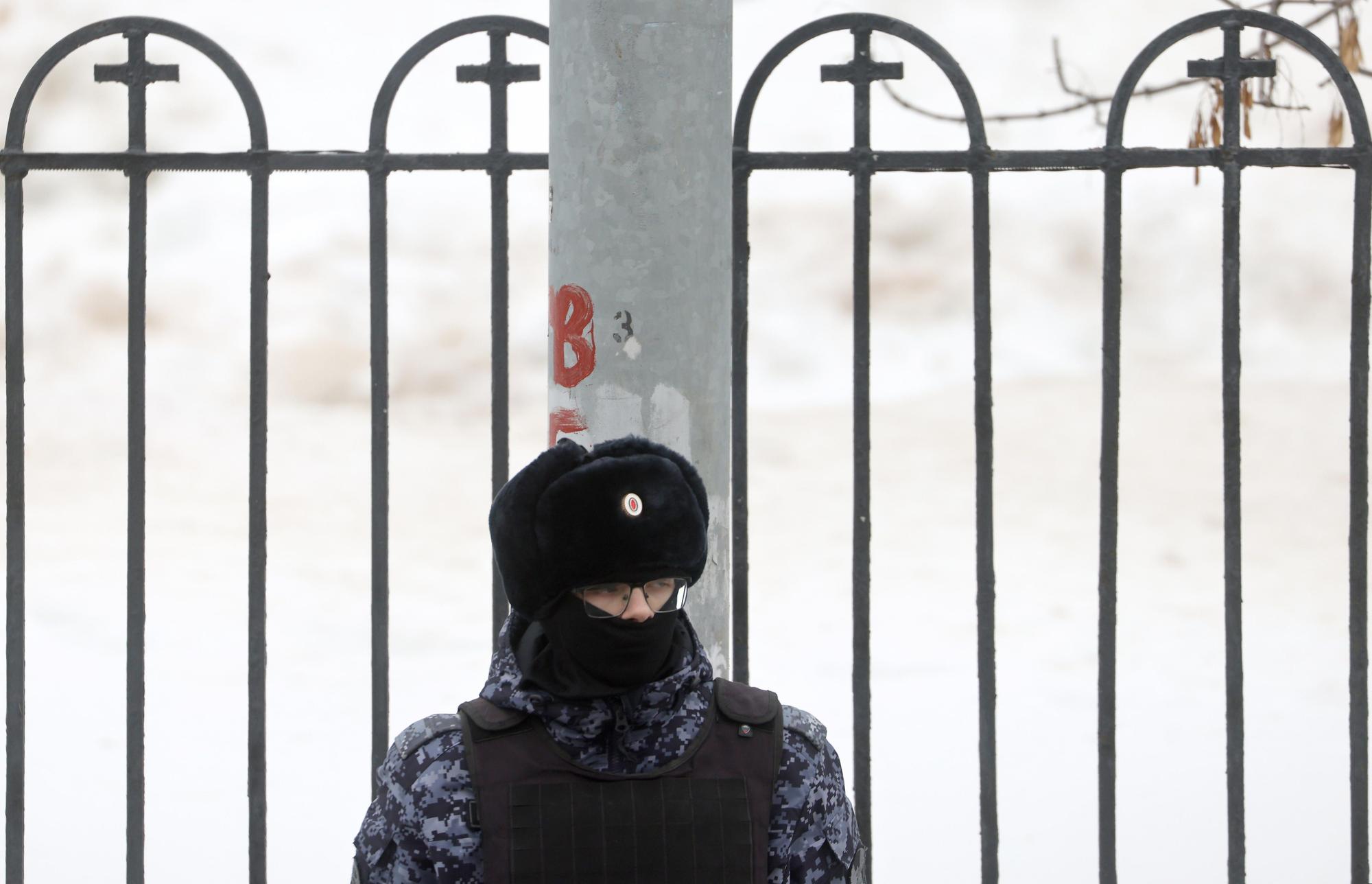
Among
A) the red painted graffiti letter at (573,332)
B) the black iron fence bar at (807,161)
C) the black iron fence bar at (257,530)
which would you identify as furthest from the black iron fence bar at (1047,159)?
the black iron fence bar at (257,530)

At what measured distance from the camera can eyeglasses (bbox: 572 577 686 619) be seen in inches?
67.1

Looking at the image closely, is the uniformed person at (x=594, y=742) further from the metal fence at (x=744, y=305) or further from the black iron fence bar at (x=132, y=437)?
the black iron fence bar at (x=132, y=437)

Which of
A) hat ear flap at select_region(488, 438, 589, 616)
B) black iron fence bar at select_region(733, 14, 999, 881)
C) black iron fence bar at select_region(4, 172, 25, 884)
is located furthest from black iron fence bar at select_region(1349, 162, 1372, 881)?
black iron fence bar at select_region(4, 172, 25, 884)

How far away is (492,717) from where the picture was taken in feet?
5.60

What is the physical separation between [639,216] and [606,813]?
1136 millimetres

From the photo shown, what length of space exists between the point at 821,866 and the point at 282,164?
1948 mm

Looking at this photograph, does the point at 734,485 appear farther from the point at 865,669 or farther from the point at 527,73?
the point at 527,73

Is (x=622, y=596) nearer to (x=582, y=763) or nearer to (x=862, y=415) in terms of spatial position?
(x=582, y=763)

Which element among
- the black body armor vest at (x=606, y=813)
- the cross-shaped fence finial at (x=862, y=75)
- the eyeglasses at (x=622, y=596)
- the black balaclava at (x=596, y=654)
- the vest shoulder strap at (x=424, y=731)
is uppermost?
the cross-shaped fence finial at (x=862, y=75)

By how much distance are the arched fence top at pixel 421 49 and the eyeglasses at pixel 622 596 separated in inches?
63.0

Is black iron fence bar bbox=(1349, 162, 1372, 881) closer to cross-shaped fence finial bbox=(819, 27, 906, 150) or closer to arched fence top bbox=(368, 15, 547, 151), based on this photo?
cross-shaped fence finial bbox=(819, 27, 906, 150)

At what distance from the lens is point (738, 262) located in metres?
3.03

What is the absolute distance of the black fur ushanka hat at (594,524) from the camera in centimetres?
170

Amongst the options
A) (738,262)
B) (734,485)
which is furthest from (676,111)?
(734,485)
